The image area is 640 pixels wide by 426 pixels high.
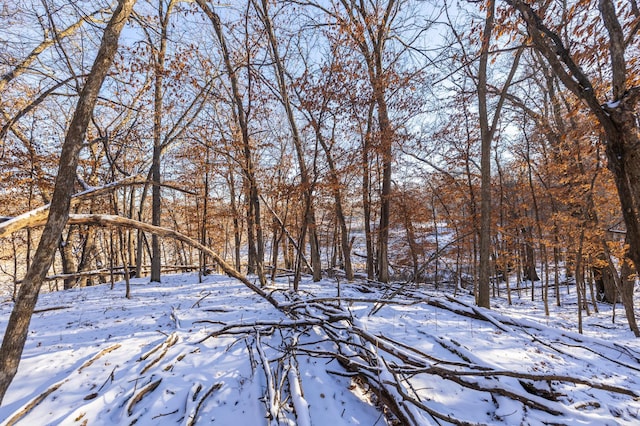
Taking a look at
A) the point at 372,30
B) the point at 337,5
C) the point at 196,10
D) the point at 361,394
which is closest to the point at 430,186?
the point at 372,30

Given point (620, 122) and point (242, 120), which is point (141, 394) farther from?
point (242, 120)

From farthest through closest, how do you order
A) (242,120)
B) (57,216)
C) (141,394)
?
(242,120)
(141,394)
(57,216)

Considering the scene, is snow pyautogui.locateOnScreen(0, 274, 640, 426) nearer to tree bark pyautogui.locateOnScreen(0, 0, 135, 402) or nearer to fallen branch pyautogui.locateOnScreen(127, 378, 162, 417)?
fallen branch pyautogui.locateOnScreen(127, 378, 162, 417)

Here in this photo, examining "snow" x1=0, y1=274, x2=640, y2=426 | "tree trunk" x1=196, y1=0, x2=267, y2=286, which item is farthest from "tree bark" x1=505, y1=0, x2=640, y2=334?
"tree trunk" x1=196, y1=0, x2=267, y2=286

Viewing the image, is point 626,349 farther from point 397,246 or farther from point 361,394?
point 397,246

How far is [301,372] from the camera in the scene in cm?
297

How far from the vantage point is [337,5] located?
955cm

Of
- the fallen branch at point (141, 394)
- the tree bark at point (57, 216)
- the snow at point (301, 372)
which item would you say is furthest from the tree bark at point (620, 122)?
the fallen branch at point (141, 394)

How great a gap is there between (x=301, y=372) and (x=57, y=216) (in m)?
2.76

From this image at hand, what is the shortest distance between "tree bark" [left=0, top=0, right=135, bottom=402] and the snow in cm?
60

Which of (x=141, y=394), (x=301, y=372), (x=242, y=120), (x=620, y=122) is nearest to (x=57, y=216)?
(x=141, y=394)

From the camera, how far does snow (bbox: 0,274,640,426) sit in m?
2.38

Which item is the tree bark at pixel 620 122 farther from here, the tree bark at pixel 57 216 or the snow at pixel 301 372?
the tree bark at pixel 57 216

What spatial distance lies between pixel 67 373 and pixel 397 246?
15.9 metres
